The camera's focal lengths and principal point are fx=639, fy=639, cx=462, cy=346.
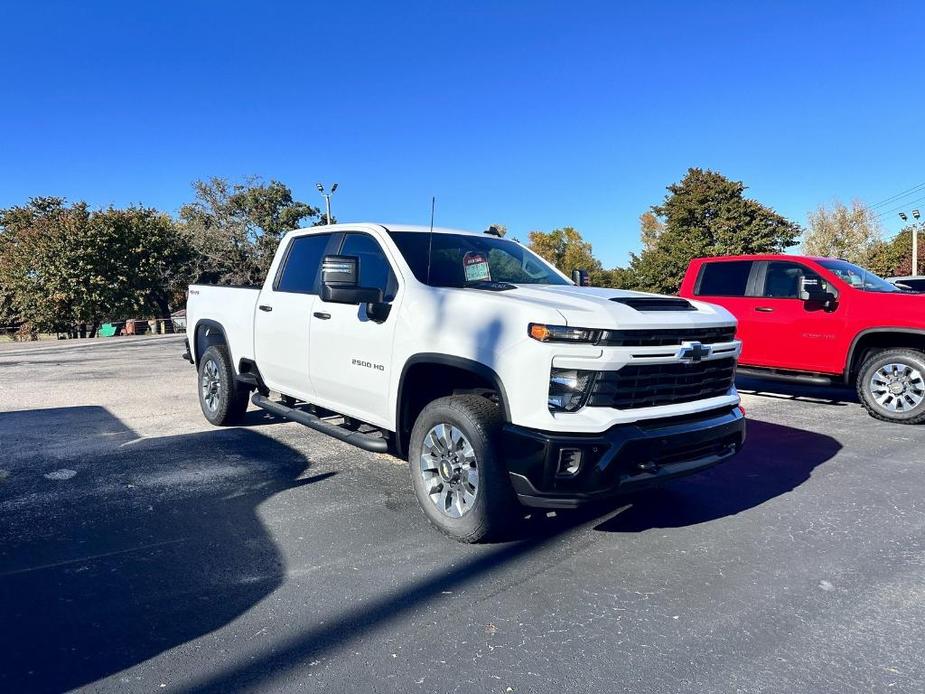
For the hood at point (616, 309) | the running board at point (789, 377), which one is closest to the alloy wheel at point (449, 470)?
the hood at point (616, 309)

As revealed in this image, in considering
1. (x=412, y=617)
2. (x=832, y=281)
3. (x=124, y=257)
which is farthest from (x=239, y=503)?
(x=124, y=257)

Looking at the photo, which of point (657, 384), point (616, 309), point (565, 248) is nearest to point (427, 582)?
point (657, 384)

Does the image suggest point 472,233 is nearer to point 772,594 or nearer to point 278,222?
point 772,594

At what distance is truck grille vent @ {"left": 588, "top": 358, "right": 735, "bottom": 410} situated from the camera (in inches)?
135

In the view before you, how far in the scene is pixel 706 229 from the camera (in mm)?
44562

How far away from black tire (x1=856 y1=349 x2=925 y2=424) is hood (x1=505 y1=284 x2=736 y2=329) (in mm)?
4186

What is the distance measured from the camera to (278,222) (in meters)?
45.7

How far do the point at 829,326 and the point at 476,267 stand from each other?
5184mm

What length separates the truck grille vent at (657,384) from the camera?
343 cm

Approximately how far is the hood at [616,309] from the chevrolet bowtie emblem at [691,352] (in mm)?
116

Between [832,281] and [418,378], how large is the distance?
238 inches

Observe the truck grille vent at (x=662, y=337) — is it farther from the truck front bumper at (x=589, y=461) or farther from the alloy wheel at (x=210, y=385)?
the alloy wheel at (x=210, y=385)

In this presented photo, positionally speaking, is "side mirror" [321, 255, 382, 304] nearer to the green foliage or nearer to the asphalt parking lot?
the asphalt parking lot

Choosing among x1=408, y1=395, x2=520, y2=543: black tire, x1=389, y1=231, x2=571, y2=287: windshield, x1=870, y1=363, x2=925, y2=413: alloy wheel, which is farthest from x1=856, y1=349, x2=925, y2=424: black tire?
x1=408, y1=395, x2=520, y2=543: black tire
